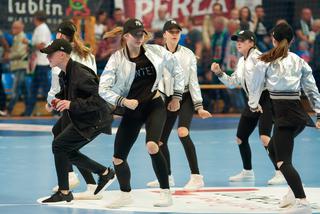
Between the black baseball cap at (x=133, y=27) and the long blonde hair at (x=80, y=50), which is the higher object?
the black baseball cap at (x=133, y=27)

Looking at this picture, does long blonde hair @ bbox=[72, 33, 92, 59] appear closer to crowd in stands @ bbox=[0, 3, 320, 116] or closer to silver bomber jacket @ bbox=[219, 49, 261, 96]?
silver bomber jacket @ bbox=[219, 49, 261, 96]

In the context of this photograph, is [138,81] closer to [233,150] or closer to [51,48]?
[51,48]

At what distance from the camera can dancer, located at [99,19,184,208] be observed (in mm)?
9492

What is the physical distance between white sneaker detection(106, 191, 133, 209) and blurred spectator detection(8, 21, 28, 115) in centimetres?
1076

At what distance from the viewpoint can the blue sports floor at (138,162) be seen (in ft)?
34.8

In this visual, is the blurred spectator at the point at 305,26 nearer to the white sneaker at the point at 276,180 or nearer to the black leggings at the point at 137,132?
the white sneaker at the point at 276,180

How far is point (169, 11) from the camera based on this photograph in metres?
21.2

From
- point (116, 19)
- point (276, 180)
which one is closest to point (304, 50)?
point (116, 19)

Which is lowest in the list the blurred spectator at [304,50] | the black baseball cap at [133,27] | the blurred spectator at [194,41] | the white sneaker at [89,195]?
the white sneaker at [89,195]

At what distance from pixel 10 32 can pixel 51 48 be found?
10803 mm

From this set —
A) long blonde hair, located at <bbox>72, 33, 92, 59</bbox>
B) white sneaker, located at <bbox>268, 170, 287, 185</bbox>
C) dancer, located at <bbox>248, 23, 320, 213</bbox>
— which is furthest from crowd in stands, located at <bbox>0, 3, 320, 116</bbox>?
dancer, located at <bbox>248, 23, 320, 213</bbox>

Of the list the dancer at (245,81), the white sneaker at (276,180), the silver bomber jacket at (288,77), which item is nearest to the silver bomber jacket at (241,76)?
the dancer at (245,81)

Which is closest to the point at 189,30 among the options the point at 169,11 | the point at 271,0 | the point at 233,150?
the point at 169,11

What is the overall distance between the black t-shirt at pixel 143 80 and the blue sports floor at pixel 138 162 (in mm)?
1264
